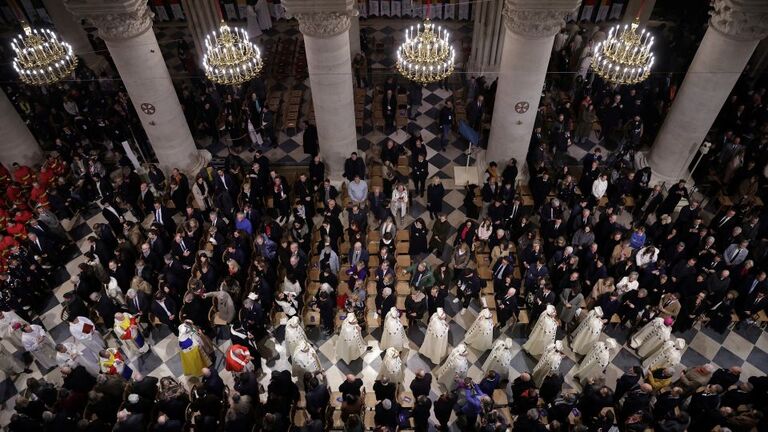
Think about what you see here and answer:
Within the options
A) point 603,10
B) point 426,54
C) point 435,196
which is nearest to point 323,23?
point 426,54

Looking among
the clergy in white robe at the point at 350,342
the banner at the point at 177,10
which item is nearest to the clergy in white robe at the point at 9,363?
the clergy in white robe at the point at 350,342

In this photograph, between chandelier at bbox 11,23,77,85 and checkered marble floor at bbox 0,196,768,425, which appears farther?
chandelier at bbox 11,23,77,85

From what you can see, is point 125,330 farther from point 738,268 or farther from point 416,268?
point 738,268

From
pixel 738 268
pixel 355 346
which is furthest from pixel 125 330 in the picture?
pixel 738 268

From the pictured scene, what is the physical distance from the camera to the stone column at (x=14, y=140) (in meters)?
13.2

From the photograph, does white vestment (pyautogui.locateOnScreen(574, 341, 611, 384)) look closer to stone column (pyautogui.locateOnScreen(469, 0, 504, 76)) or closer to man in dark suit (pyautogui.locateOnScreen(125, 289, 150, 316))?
man in dark suit (pyautogui.locateOnScreen(125, 289, 150, 316))

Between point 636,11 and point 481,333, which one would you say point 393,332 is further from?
point 636,11

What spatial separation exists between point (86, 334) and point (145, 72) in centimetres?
538

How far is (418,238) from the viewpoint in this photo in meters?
11.3

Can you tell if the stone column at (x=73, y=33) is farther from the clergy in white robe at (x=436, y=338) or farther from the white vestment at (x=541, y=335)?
the white vestment at (x=541, y=335)

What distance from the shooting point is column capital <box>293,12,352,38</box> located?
10.4m

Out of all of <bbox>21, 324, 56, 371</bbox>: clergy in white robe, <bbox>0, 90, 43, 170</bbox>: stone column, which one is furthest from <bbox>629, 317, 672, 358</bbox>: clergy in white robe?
<bbox>0, 90, 43, 170</bbox>: stone column

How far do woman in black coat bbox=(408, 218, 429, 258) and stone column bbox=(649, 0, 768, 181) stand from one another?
6004 millimetres

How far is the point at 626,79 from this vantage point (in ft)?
33.5
